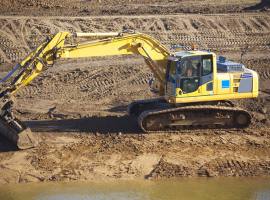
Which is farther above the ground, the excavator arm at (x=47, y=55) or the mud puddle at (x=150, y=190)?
the excavator arm at (x=47, y=55)

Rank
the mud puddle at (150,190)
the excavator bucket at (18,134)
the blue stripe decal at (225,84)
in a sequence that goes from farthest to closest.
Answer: the blue stripe decal at (225,84)
the excavator bucket at (18,134)
the mud puddle at (150,190)

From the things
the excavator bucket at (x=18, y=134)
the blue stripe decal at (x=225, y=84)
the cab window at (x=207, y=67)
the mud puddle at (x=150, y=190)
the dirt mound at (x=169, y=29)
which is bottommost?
the mud puddle at (x=150, y=190)

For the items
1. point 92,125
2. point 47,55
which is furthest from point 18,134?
point 92,125

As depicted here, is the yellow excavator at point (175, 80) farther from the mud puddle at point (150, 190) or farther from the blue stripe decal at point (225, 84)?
the mud puddle at point (150, 190)

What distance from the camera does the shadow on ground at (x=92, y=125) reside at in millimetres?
16877

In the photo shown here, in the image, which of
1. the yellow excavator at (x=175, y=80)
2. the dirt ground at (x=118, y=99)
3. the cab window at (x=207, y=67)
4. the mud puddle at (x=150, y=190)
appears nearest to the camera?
the mud puddle at (x=150, y=190)

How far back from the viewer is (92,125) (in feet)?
56.5

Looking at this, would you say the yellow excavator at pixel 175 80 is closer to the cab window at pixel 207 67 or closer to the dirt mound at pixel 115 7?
the cab window at pixel 207 67

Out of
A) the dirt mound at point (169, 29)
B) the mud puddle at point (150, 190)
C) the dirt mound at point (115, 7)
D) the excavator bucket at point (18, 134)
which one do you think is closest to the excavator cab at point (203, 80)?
the mud puddle at point (150, 190)

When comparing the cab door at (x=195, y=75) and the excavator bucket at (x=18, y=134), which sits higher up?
the cab door at (x=195, y=75)

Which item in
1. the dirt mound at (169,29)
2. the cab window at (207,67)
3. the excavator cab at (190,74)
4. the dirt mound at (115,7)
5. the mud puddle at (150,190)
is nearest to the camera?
the mud puddle at (150,190)

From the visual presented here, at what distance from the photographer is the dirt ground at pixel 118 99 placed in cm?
1478

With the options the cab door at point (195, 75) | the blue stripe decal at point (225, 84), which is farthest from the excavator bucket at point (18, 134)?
the blue stripe decal at point (225, 84)

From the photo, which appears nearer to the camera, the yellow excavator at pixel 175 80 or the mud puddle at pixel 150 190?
the mud puddle at pixel 150 190
